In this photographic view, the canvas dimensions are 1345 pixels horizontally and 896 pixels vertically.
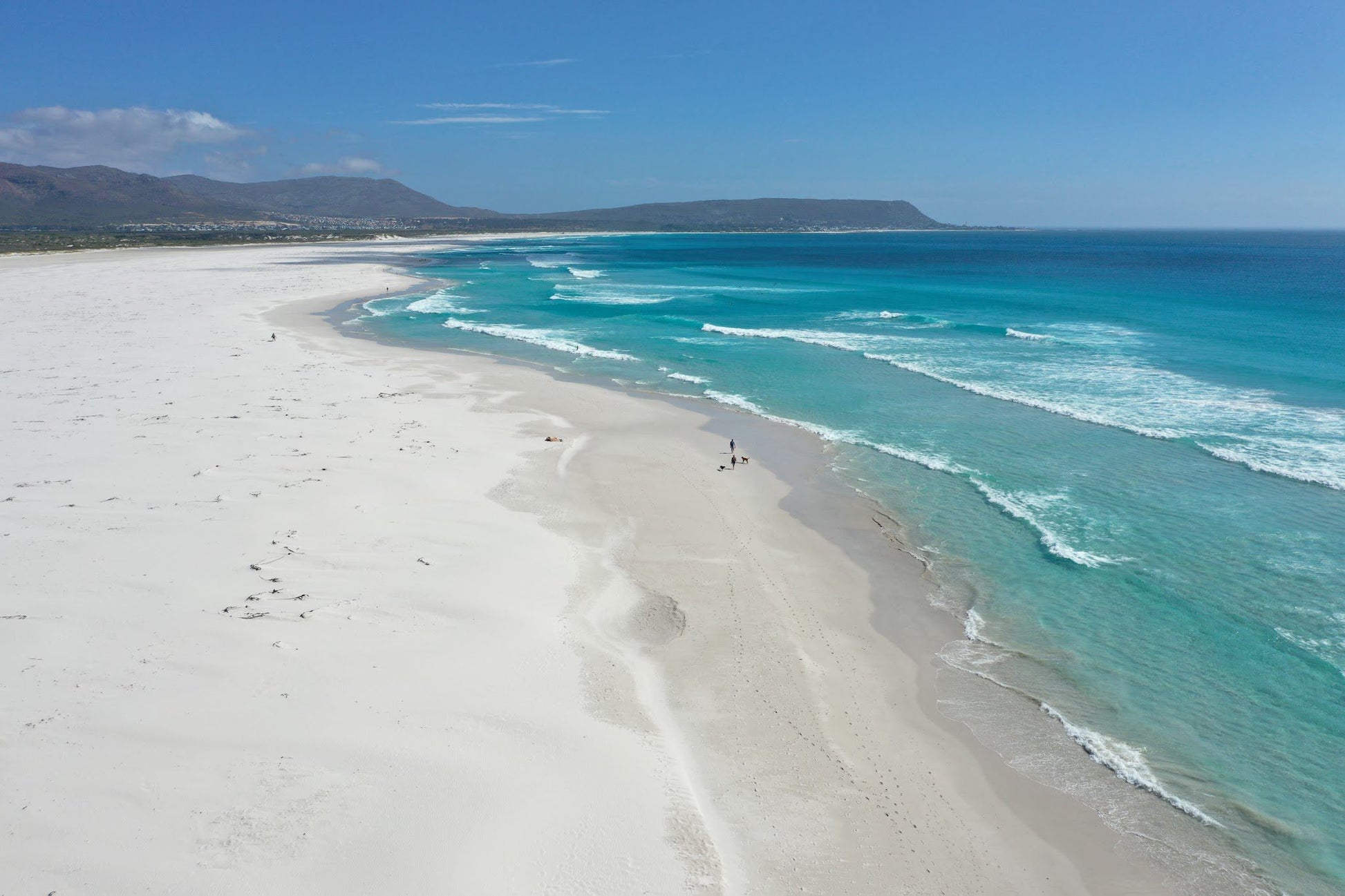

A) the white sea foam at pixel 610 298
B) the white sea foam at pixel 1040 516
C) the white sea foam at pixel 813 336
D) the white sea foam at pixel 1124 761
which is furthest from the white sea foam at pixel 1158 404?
the white sea foam at pixel 610 298

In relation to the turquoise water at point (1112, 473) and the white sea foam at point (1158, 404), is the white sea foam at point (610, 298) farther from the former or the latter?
the white sea foam at point (1158, 404)

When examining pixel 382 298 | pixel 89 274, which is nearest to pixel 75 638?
pixel 382 298

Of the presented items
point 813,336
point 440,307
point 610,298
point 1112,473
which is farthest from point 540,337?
point 1112,473

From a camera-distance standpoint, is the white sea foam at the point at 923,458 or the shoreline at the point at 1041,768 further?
the white sea foam at the point at 923,458

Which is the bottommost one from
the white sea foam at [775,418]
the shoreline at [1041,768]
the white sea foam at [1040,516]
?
the shoreline at [1041,768]

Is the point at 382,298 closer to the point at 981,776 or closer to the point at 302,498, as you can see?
the point at 302,498

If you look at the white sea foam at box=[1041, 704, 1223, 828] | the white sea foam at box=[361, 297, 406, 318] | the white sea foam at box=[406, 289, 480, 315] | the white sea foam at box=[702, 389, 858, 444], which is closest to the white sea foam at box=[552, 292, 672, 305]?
the white sea foam at box=[406, 289, 480, 315]

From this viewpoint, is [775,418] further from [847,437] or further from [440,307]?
[440,307]
